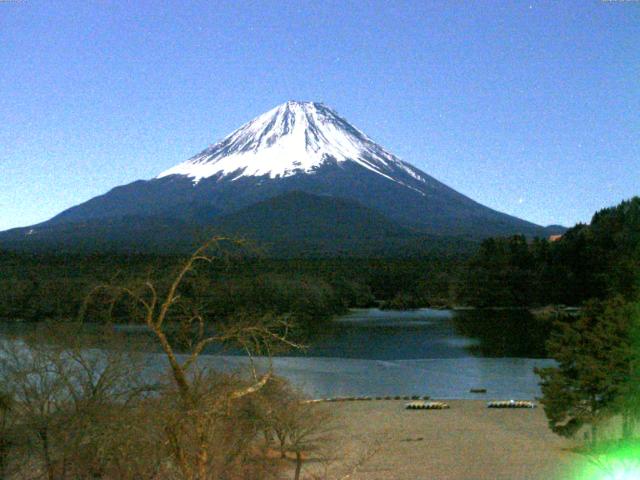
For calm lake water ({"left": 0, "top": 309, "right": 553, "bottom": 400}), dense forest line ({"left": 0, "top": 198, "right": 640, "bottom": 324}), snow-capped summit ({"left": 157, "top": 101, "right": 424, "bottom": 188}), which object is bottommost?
calm lake water ({"left": 0, "top": 309, "right": 553, "bottom": 400})

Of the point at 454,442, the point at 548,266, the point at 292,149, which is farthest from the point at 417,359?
the point at 292,149

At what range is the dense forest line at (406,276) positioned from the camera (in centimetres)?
4078

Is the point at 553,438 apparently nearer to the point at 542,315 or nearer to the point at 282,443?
the point at 282,443

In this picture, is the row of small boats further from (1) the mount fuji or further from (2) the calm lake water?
(1) the mount fuji

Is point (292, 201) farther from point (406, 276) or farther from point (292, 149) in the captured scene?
point (406, 276)

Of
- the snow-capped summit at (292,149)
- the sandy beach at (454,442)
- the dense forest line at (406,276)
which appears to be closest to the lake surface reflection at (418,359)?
the sandy beach at (454,442)

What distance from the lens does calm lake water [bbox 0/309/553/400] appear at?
21.4 metres

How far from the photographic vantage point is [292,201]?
295 feet

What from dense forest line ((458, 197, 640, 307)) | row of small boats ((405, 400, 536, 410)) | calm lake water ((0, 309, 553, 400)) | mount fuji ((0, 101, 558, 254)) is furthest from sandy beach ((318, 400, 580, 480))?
mount fuji ((0, 101, 558, 254))

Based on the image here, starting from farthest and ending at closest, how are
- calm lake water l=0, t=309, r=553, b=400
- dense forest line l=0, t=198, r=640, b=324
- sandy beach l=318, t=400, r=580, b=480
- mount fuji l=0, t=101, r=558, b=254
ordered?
mount fuji l=0, t=101, r=558, b=254 < dense forest line l=0, t=198, r=640, b=324 < calm lake water l=0, t=309, r=553, b=400 < sandy beach l=318, t=400, r=580, b=480

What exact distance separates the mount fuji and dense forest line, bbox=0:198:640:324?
16.4 meters

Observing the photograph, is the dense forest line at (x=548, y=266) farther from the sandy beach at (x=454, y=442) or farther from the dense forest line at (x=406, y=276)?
the sandy beach at (x=454, y=442)

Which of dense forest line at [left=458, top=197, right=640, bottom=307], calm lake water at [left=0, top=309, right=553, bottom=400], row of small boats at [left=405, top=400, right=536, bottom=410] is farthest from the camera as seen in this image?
dense forest line at [left=458, top=197, right=640, bottom=307]

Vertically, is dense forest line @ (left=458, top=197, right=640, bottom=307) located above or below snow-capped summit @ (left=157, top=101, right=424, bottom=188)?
below
